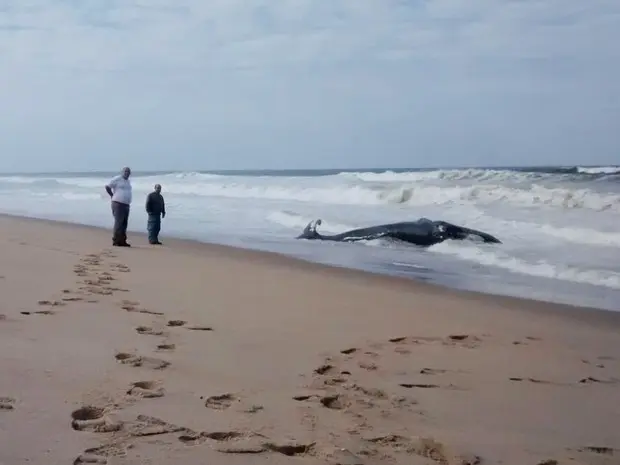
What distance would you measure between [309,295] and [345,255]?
5267 mm

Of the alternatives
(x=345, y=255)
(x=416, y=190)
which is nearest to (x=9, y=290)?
(x=345, y=255)

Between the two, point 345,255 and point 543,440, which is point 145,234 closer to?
point 345,255

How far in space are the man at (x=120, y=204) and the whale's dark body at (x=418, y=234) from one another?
14.1ft

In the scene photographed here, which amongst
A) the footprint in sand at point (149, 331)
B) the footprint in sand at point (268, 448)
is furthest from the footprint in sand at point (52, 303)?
the footprint in sand at point (268, 448)

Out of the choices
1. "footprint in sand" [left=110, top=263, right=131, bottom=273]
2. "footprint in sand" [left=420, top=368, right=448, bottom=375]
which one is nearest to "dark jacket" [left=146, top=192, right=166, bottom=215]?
"footprint in sand" [left=110, top=263, right=131, bottom=273]

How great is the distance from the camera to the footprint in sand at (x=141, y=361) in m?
4.25

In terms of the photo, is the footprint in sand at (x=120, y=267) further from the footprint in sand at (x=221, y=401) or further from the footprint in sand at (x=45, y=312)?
the footprint in sand at (x=221, y=401)

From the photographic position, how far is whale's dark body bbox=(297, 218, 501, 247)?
1438cm

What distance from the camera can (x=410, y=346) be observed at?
5.42 m

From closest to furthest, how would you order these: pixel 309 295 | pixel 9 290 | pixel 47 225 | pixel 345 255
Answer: pixel 9 290 < pixel 309 295 < pixel 345 255 < pixel 47 225

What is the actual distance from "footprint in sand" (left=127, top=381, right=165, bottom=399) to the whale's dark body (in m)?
10.7

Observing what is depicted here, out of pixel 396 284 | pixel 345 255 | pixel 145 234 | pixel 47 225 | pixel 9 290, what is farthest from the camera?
pixel 47 225

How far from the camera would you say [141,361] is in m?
4.34

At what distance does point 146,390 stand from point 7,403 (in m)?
0.69
